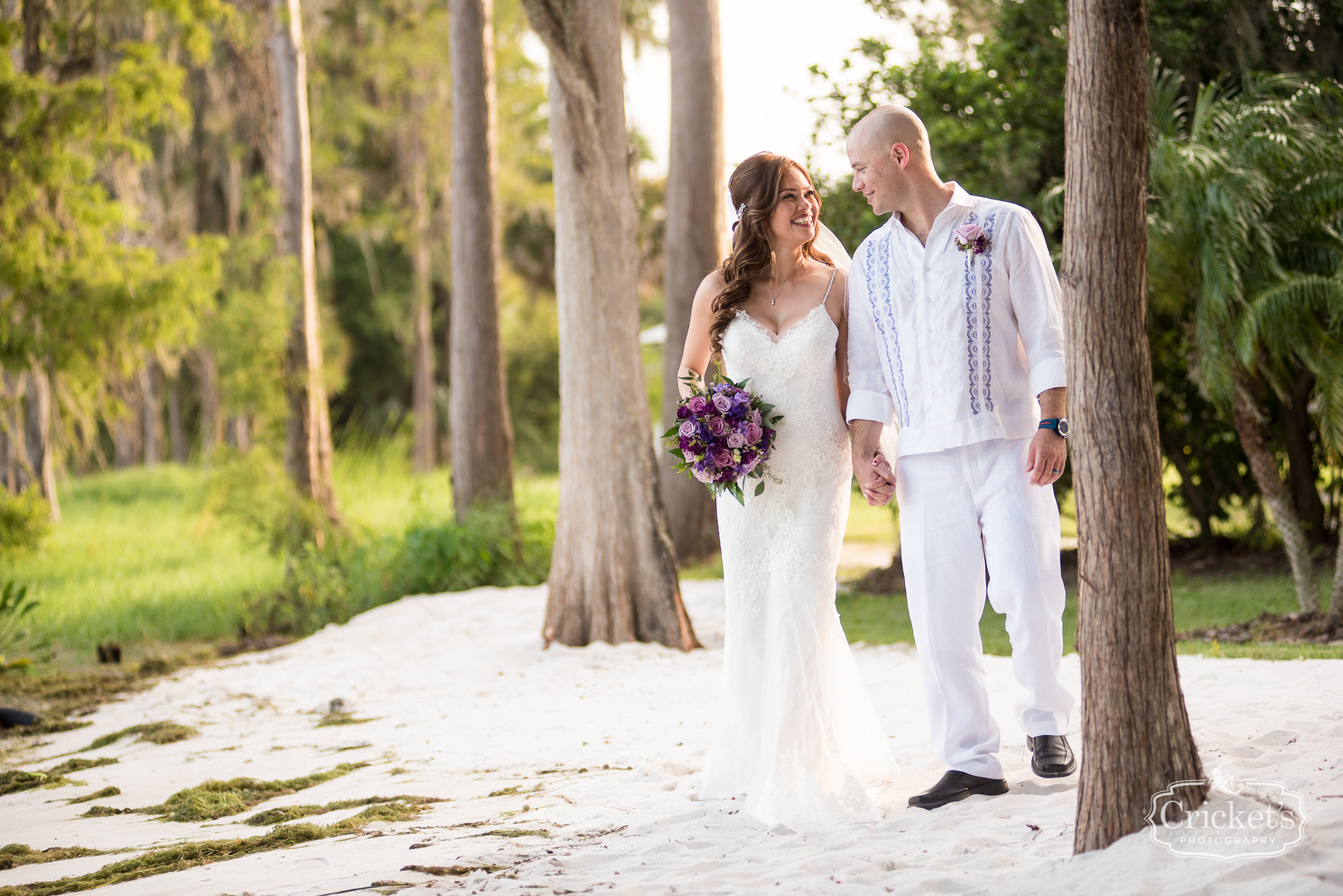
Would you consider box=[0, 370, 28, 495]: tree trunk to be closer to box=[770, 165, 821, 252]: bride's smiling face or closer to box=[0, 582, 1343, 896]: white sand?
box=[0, 582, 1343, 896]: white sand

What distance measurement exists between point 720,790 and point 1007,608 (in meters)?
1.25

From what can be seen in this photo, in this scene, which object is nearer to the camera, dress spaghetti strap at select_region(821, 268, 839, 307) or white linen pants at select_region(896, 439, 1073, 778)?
white linen pants at select_region(896, 439, 1073, 778)

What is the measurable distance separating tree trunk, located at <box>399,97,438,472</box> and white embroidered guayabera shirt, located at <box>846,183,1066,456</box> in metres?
19.2

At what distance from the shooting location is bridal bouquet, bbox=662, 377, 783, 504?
399 centimetres

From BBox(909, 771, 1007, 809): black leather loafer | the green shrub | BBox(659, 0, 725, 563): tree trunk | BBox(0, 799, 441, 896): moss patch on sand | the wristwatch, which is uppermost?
BBox(659, 0, 725, 563): tree trunk

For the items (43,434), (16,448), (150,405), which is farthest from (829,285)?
(150,405)

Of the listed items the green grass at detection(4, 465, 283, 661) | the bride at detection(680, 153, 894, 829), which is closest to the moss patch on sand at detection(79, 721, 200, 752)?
the green grass at detection(4, 465, 283, 661)

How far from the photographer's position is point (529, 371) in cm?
2667

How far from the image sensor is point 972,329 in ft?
12.1

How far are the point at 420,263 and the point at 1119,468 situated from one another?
21.1 meters

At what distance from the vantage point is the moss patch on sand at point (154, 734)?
20.3 feet

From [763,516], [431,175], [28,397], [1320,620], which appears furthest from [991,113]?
[431,175]

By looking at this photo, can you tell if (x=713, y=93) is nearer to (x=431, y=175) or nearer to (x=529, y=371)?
(x=431, y=175)

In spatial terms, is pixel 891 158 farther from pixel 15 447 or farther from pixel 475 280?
pixel 15 447
